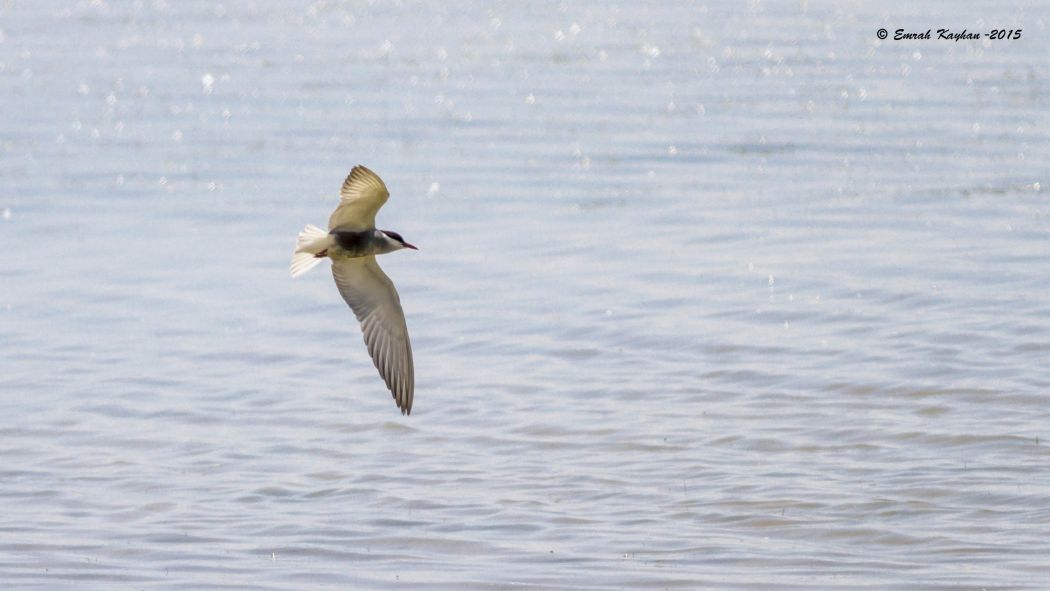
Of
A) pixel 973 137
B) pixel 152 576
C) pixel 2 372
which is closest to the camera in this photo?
pixel 152 576

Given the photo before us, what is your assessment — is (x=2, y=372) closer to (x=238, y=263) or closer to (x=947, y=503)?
(x=238, y=263)

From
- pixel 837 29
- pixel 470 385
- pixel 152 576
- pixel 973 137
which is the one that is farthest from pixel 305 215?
pixel 837 29

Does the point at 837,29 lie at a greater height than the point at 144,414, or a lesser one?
greater

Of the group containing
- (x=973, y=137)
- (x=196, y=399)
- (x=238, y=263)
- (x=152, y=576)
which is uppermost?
(x=973, y=137)

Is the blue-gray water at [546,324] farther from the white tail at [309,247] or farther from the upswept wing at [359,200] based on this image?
the upswept wing at [359,200]

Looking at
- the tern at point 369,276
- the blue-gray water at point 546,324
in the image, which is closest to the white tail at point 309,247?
the tern at point 369,276

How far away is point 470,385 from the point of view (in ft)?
36.9

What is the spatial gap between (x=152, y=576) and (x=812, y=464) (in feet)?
11.3

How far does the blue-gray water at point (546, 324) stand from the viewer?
869 cm

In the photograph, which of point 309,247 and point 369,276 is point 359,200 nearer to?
point 309,247

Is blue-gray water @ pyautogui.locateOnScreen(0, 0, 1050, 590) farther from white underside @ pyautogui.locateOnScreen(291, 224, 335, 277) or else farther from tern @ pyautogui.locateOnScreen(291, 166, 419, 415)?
white underside @ pyautogui.locateOnScreen(291, 224, 335, 277)

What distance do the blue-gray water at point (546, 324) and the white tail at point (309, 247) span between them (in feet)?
4.16

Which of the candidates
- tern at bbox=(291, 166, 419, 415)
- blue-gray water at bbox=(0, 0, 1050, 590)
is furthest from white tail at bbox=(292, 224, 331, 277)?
blue-gray water at bbox=(0, 0, 1050, 590)

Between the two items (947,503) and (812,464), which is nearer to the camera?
(947,503)
